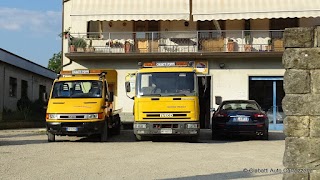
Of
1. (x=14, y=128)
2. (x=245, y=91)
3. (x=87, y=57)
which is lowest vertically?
(x=14, y=128)

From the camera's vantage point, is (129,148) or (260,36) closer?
(129,148)

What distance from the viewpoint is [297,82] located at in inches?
248

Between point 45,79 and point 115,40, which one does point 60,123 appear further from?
point 45,79

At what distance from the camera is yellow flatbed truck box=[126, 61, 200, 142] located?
48.1ft

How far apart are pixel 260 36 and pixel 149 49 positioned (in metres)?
6.25

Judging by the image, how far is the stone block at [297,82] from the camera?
6285 millimetres

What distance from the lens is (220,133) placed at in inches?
647

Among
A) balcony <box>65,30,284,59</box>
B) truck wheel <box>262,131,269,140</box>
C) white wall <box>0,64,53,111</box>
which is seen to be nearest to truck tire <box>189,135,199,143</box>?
truck wheel <box>262,131,269,140</box>

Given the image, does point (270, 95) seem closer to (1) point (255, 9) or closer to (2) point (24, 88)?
(1) point (255, 9)

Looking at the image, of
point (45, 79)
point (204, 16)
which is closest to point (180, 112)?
point (204, 16)

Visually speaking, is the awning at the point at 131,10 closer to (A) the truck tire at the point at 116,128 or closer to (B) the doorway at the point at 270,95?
(B) the doorway at the point at 270,95

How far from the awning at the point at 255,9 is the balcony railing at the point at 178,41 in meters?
→ 1.20

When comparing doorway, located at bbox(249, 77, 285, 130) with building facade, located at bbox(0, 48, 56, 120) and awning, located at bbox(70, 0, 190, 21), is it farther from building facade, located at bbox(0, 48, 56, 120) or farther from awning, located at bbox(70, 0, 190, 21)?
building facade, located at bbox(0, 48, 56, 120)

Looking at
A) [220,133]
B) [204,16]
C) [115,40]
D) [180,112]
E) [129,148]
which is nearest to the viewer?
[129,148]
